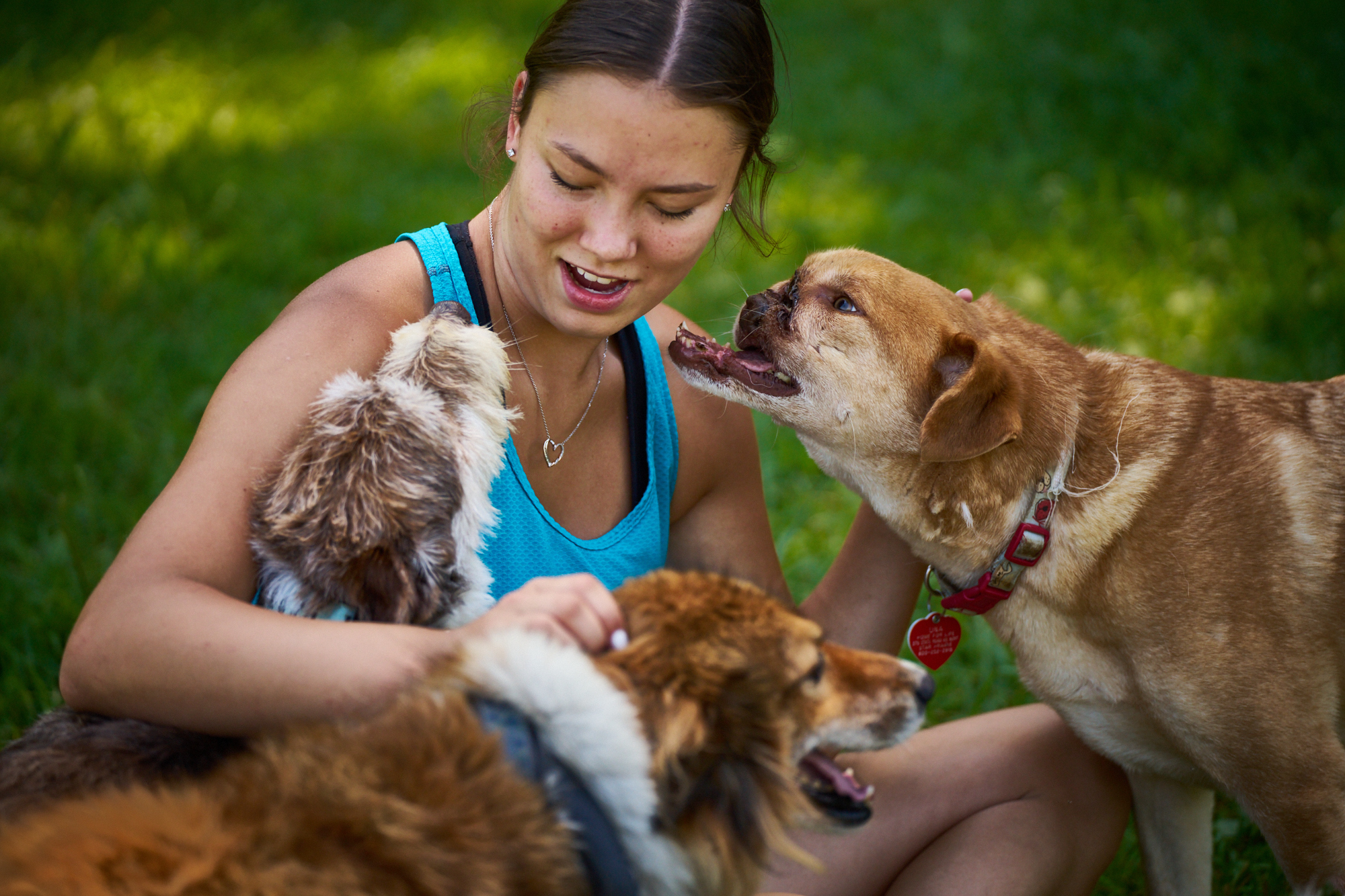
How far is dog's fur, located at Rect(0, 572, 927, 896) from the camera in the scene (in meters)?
1.33

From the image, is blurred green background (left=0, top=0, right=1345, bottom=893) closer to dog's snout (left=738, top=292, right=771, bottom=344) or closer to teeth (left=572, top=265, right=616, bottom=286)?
dog's snout (left=738, top=292, right=771, bottom=344)

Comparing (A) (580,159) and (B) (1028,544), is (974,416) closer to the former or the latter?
(B) (1028,544)

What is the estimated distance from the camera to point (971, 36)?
8.29 m

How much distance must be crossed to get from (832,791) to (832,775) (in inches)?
1.0

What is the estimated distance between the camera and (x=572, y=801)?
149 centimetres

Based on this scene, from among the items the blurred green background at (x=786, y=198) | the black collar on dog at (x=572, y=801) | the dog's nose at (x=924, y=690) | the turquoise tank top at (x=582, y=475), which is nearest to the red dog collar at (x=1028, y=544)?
the dog's nose at (x=924, y=690)

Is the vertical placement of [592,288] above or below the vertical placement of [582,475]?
above

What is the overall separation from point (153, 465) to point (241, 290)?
67.9 inches

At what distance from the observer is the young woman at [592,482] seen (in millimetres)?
1673

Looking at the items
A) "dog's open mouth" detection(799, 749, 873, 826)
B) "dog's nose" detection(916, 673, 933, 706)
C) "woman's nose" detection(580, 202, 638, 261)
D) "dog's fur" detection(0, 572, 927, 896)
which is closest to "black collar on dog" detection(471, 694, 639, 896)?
"dog's fur" detection(0, 572, 927, 896)

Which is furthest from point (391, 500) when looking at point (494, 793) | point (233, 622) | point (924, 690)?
point (924, 690)

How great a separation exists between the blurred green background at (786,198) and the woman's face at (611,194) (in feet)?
6.30

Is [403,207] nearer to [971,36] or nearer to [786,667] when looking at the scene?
[971,36]

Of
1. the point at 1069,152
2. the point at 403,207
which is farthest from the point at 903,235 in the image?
the point at 403,207
